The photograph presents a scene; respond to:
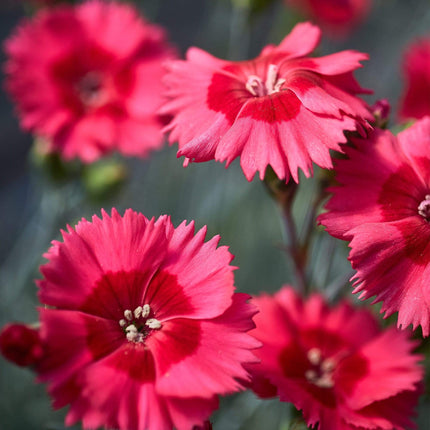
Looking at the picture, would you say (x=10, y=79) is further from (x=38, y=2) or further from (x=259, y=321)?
(x=259, y=321)

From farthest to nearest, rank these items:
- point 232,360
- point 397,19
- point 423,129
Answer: point 397,19, point 423,129, point 232,360

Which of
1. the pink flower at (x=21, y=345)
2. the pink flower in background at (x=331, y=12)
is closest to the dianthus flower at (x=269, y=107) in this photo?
the pink flower at (x=21, y=345)

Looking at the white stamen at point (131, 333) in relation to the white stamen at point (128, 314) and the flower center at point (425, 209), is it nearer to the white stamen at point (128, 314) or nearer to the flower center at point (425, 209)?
the white stamen at point (128, 314)

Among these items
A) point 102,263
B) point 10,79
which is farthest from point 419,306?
point 10,79

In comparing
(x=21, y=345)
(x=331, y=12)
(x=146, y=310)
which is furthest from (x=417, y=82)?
(x=21, y=345)

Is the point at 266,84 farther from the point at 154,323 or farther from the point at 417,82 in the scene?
the point at 417,82

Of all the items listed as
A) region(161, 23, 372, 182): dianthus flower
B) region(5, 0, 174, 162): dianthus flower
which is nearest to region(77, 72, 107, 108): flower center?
region(5, 0, 174, 162): dianthus flower
